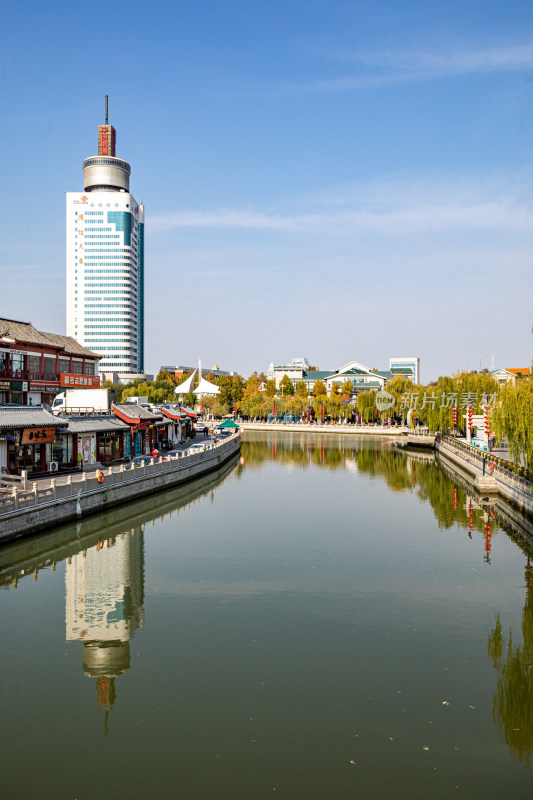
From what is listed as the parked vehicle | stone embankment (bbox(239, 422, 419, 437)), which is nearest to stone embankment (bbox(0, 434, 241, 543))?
the parked vehicle

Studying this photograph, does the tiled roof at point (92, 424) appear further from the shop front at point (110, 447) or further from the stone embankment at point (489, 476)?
the stone embankment at point (489, 476)

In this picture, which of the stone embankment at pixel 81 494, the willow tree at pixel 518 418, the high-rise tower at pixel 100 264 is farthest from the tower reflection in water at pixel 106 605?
the high-rise tower at pixel 100 264

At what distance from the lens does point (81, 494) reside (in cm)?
3403

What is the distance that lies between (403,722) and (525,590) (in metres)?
12.3

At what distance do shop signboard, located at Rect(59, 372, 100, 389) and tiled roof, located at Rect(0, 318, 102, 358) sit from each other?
91.5 inches

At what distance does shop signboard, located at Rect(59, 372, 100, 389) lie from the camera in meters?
54.6

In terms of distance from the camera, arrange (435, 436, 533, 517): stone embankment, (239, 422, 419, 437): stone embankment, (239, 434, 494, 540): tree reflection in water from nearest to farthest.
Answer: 1. (435, 436, 533, 517): stone embankment
2. (239, 434, 494, 540): tree reflection in water
3. (239, 422, 419, 437): stone embankment

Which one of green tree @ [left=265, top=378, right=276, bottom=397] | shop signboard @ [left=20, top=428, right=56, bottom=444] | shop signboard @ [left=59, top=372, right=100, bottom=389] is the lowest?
shop signboard @ [left=20, top=428, right=56, bottom=444]

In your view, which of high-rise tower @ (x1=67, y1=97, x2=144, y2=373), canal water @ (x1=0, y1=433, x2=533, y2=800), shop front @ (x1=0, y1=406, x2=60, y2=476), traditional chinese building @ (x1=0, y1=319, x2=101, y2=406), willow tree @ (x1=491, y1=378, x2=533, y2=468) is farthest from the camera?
high-rise tower @ (x1=67, y1=97, x2=144, y2=373)

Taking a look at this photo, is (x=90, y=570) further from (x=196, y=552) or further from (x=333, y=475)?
(x=333, y=475)

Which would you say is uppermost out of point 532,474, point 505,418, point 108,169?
point 108,169

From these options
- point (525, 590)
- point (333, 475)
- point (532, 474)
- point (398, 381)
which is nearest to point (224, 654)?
point (525, 590)

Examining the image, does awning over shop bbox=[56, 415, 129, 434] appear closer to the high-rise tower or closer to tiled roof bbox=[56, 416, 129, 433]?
tiled roof bbox=[56, 416, 129, 433]

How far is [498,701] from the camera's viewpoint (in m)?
14.9
